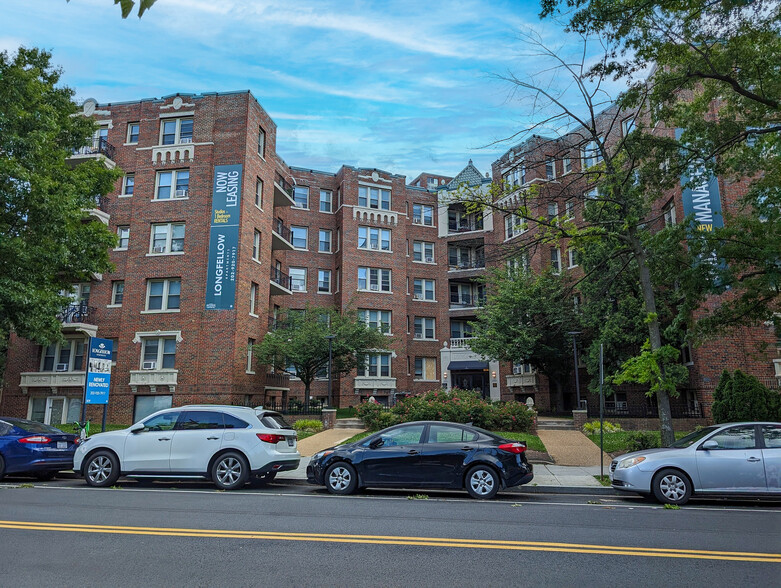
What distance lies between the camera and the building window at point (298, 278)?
38.1 meters

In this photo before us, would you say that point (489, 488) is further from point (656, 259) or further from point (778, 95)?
point (778, 95)

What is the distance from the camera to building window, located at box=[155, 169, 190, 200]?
2864 centimetres

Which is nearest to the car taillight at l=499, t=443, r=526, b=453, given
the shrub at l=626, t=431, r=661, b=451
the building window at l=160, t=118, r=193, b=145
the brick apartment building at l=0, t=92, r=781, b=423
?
the shrub at l=626, t=431, r=661, b=451

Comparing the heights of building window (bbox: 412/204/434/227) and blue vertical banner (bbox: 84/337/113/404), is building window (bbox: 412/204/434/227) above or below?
above

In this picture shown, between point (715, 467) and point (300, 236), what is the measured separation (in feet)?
104

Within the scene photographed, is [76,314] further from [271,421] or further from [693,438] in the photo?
[693,438]

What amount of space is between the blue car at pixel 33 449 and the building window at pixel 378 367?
22.6 meters

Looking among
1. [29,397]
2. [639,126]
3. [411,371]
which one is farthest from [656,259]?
[29,397]

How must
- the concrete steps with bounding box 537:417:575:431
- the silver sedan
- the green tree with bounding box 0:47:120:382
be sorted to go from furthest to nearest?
1. the concrete steps with bounding box 537:417:575:431
2. the green tree with bounding box 0:47:120:382
3. the silver sedan

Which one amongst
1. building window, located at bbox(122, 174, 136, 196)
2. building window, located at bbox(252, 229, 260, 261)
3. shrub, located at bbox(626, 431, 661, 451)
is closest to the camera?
shrub, located at bbox(626, 431, 661, 451)

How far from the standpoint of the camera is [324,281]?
128ft

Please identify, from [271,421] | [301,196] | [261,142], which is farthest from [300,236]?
[271,421]

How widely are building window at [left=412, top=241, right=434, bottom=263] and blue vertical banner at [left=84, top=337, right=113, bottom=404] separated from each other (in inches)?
→ 1056

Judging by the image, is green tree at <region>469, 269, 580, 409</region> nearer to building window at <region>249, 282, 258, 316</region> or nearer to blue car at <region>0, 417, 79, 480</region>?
building window at <region>249, 282, 258, 316</region>
